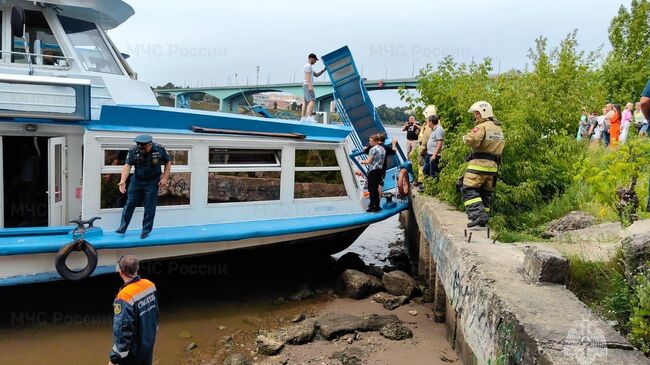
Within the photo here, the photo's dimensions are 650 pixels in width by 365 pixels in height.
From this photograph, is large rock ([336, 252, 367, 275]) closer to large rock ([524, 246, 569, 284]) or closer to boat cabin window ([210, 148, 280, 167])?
boat cabin window ([210, 148, 280, 167])

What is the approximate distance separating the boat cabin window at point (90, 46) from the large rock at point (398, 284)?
4.69 meters

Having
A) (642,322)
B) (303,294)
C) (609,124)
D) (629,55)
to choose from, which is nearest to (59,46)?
(303,294)

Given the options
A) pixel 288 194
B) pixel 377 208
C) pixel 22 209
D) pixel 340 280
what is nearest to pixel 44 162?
pixel 22 209

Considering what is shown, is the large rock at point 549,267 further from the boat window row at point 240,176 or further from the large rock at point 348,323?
the boat window row at point 240,176

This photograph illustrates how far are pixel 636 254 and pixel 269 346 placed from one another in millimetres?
3548

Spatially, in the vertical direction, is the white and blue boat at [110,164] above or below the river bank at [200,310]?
above

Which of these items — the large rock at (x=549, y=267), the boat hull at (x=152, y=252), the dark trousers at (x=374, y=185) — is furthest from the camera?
the dark trousers at (x=374, y=185)

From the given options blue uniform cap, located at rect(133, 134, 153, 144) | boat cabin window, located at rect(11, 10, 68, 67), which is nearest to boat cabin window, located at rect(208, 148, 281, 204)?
blue uniform cap, located at rect(133, 134, 153, 144)

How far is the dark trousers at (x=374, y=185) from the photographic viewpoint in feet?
27.3

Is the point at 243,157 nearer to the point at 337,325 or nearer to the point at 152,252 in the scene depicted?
the point at 152,252

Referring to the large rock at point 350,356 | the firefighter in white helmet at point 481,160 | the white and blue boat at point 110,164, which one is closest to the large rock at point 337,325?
the large rock at point 350,356

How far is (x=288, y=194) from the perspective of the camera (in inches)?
295

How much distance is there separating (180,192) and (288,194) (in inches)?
59.9

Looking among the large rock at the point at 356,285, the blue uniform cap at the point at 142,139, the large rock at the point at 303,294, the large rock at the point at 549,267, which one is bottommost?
the large rock at the point at 303,294
